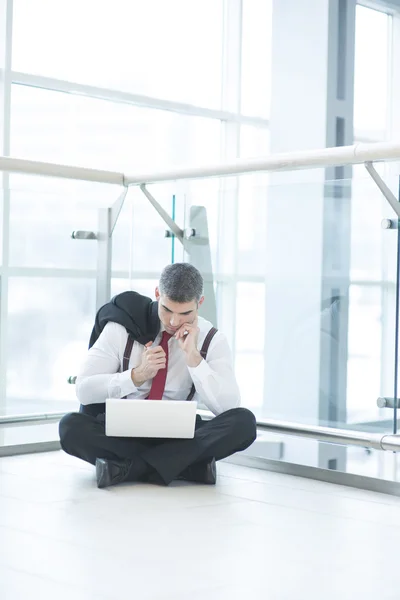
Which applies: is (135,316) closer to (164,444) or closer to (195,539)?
(164,444)

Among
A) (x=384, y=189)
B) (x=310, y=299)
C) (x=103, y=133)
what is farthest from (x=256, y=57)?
(x=384, y=189)

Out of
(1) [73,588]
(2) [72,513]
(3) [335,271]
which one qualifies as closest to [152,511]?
(2) [72,513]

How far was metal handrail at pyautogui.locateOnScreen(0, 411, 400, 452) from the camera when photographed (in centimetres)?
302

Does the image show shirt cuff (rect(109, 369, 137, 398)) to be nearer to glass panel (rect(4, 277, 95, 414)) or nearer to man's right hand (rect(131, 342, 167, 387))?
man's right hand (rect(131, 342, 167, 387))

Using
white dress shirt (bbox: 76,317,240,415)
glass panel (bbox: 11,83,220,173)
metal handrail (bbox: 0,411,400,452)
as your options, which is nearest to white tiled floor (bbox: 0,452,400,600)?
metal handrail (bbox: 0,411,400,452)

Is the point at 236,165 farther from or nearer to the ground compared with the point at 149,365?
farther from the ground

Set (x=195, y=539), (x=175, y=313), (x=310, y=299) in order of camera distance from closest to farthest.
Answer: (x=195, y=539) → (x=175, y=313) → (x=310, y=299)

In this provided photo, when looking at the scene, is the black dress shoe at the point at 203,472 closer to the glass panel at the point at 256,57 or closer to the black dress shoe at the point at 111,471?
the black dress shoe at the point at 111,471

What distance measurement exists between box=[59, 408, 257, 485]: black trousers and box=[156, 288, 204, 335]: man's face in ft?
1.15

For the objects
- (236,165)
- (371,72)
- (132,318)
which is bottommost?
(132,318)

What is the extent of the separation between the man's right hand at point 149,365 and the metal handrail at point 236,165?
0.76m

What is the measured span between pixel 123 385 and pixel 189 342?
259mm

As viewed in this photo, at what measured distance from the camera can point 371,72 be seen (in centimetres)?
634

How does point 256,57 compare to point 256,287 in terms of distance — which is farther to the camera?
point 256,57
